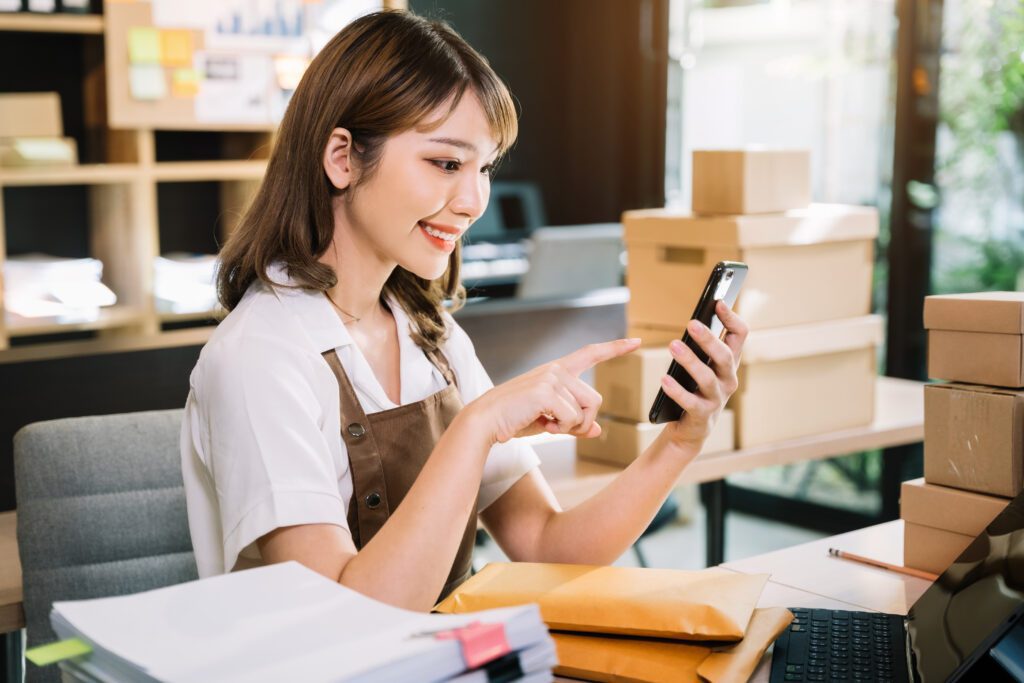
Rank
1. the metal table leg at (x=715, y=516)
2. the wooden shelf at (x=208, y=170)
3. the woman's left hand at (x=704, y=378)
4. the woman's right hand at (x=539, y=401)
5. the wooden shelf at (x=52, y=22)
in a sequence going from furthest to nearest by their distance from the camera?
the wooden shelf at (x=208, y=170) < the wooden shelf at (x=52, y=22) < the metal table leg at (x=715, y=516) < the woman's left hand at (x=704, y=378) < the woman's right hand at (x=539, y=401)

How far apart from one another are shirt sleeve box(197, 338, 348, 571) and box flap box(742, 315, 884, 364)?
1.20 meters

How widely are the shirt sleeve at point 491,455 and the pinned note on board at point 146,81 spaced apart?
8.53 feet

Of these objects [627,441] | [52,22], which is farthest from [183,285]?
[627,441]

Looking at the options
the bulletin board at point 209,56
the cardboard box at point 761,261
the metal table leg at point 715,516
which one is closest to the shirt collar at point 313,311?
the cardboard box at point 761,261

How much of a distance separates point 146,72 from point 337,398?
2854mm

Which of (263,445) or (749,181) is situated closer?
(263,445)

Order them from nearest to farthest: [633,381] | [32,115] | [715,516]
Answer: [633,381], [715,516], [32,115]

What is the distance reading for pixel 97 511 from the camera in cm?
158

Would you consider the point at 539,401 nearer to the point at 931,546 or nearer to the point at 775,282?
the point at 931,546

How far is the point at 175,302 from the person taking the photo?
4094 mm

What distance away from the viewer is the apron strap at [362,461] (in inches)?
54.3

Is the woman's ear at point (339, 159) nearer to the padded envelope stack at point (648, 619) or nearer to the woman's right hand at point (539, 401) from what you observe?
the woman's right hand at point (539, 401)

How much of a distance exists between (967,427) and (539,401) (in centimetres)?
62

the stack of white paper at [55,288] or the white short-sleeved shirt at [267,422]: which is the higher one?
the white short-sleeved shirt at [267,422]
